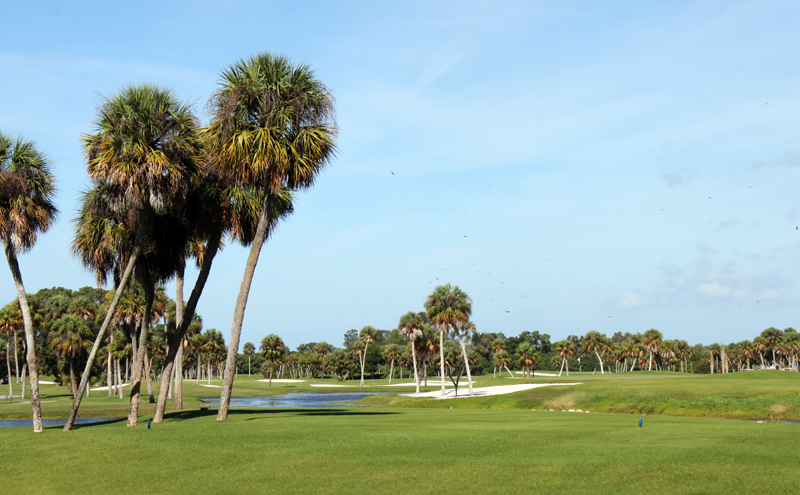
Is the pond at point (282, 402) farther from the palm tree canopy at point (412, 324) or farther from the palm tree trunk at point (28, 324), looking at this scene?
the palm tree trunk at point (28, 324)

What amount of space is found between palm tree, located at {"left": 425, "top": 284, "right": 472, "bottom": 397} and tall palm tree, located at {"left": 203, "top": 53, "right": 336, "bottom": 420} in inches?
1587

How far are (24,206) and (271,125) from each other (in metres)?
11.3

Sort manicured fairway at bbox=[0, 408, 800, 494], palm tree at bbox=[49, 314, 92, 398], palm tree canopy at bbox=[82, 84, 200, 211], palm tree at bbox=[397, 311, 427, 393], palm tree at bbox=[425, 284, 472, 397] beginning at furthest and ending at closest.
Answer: palm tree at bbox=[397, 311, 427, 393]
palm tree at bbox=[49, 314, 92, 398]
palm tree at bbox=[425, 284, 472, 397]
palm tree canopy at bbox=[82, 84, 200, 211]
manicured fairway at bbox=[0, 408, 800, 494]

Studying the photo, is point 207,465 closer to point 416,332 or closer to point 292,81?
point 292,81

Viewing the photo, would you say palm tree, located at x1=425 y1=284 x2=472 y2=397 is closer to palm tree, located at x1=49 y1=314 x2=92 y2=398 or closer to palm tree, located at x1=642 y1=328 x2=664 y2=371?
palm tree, located at x1=49 y1=314 x2=92 y2=398

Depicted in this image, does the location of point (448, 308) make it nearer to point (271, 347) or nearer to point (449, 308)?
point (449, 308)

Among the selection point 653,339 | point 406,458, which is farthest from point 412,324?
point 653,339

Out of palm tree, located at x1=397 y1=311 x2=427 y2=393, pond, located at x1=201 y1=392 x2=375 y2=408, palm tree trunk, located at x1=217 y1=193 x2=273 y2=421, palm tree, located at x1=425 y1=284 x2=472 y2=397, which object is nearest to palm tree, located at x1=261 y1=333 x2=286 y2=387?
pond, located at x1=201 y1=392 x2=375 y2=408

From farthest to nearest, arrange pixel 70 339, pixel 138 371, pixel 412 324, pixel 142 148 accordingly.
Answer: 1. pixel 412 324
2. pixel 70 339
3. pixel 138 371
4. pixel 142 148

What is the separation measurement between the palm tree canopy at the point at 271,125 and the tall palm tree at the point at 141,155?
4.94 feet

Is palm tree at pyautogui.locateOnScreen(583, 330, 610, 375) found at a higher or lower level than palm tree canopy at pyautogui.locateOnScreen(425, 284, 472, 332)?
lower

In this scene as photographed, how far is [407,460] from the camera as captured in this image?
1497 centimetres

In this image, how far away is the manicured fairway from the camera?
12.3m

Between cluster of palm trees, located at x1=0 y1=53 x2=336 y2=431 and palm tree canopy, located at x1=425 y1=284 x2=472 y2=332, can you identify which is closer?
cluster of palm trees, located at x1=0 y1=53 x2=336 y2=431
